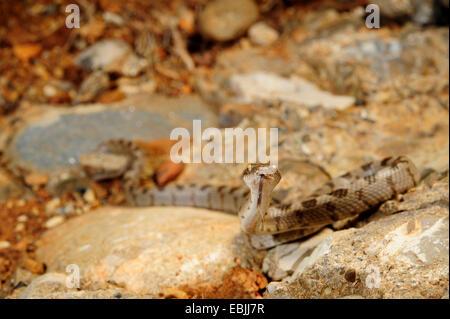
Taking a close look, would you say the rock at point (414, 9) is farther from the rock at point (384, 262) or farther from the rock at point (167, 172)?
the rock at point (384, 262)

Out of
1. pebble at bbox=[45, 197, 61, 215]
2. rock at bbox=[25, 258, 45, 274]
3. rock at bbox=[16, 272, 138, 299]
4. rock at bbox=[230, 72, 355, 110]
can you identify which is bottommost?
rock at bbox=[25, 258, 45, 274]

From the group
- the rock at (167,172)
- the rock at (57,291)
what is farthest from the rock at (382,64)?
the rock at (57,291)

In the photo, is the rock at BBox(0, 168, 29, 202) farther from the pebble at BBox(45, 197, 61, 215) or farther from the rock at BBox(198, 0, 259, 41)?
the rock at BBox(198, 0, 259, 41)

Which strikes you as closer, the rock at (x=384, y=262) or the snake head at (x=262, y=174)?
the rock at (x=384, y=262)

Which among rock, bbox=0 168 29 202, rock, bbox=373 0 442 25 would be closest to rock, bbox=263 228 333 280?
rock, bbox=0 168 29 202

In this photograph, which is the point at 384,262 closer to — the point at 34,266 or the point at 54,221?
the point at 34,266

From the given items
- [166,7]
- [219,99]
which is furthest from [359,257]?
[166,7]

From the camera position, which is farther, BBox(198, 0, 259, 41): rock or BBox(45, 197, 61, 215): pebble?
BBox(198, 0, 259, 41): rock
